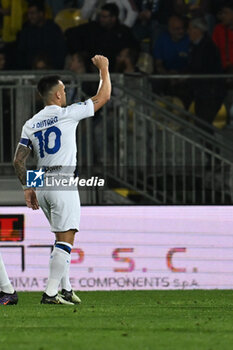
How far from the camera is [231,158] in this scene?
15.3m

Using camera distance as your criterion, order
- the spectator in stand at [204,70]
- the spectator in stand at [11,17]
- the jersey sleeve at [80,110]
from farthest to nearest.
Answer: the spectator in stand at [11,17]
the spectator in stand at [204,70]
the jersey sleeve at [80,110]

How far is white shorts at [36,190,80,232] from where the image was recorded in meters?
10.1

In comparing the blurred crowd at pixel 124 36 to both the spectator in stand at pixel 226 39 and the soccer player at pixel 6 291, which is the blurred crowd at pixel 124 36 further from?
the soccer player at pixel 6 291

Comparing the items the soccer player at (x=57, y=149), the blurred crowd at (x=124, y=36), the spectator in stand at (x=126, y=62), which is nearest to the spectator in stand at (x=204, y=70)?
the blurred crowd at (x=124, y=36)

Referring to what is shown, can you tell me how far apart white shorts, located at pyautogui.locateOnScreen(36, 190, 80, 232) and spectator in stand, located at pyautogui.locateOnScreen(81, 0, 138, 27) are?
7.33 m

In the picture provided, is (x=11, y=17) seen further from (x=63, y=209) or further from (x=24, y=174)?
(x=63, y=209)

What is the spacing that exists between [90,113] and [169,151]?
481cm

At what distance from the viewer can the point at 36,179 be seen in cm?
1004

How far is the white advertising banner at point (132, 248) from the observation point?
1282 cm

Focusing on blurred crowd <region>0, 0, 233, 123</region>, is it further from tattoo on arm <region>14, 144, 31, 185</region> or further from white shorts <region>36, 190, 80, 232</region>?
white shorts <region>36, 190, 80, 232</region>

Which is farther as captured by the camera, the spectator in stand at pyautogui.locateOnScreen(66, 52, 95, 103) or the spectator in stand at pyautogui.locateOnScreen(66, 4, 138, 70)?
the spectator in stand at pyautogui.locateOnScreen(66, 4, 138, 70)

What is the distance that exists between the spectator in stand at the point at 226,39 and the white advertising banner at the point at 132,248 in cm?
404

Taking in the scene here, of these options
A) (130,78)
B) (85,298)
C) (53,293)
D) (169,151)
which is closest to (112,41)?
(130,78)

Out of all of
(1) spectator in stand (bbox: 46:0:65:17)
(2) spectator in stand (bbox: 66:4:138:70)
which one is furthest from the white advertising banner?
(1) spectator in stand (bbox: 46:0:65:17)
